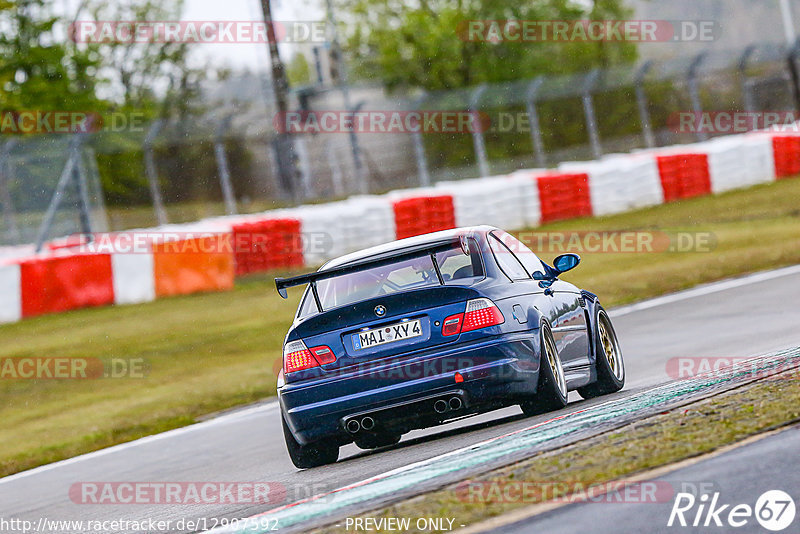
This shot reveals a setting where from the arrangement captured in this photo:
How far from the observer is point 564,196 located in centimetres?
2477

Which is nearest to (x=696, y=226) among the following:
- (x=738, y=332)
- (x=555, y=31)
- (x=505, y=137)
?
(x=738, y=332)

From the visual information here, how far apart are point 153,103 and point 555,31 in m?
17.6

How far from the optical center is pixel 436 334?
738cm

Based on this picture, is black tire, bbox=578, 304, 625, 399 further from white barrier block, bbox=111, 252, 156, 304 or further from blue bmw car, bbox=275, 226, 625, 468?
white barrier block, bbox=111, 252, 156, 304

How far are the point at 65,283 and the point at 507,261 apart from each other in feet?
40.0

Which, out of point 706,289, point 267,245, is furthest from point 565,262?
point 267,245

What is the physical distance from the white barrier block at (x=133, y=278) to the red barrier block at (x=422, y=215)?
439 cm

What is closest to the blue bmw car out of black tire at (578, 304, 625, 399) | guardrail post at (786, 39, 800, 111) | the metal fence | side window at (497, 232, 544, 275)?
side window at (497, 232, 544, 275)

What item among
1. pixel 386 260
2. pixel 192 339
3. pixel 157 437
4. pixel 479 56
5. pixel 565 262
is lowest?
pixel 157 437

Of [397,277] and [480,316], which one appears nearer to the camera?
[480,316]

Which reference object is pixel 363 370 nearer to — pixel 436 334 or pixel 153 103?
pixel 436 334

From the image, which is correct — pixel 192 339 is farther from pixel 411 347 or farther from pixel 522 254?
pixel 411 347

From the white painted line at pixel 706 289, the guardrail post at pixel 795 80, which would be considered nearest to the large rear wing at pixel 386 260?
the white painted line at pixel 706 289

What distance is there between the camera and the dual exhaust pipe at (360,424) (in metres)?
7.37
